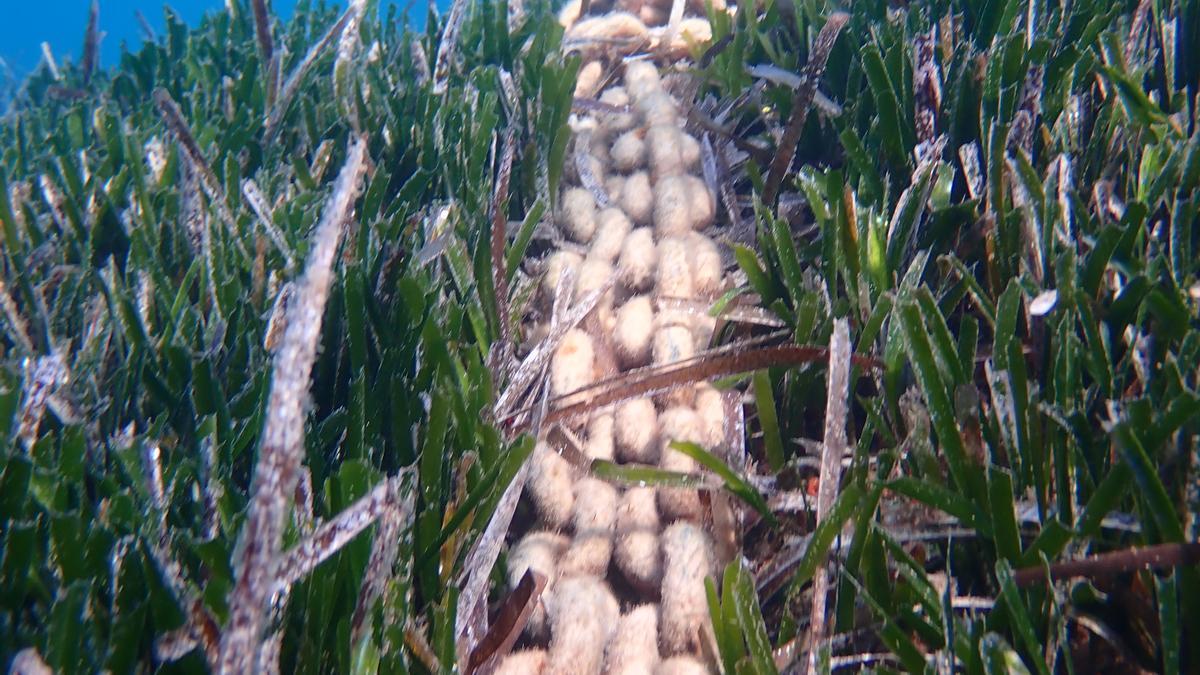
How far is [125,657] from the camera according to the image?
3.39ft

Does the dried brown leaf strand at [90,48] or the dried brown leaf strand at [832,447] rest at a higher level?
the dried brown leaf strand at [90,48]

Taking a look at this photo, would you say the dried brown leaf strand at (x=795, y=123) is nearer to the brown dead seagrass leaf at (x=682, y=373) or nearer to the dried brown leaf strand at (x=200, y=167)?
the brown dead seagrass leaf at (x=682, y=373)

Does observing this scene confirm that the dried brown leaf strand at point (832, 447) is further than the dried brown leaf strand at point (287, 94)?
No

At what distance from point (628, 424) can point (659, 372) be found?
14 cm

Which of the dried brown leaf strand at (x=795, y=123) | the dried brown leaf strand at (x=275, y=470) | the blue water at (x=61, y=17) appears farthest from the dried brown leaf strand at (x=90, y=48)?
the blue water at (x=61, y=17)

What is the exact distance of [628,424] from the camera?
1.67 m

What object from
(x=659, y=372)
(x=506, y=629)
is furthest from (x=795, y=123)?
(x=506, y=629)

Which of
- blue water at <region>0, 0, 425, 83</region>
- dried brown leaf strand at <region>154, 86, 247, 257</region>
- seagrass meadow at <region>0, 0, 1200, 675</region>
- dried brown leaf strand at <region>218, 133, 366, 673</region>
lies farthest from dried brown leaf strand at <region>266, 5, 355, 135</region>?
blue water at <region>0, 0, 425, 83</region>

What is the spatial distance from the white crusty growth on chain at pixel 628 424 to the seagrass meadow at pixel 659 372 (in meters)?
0.01

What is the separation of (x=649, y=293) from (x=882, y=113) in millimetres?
795

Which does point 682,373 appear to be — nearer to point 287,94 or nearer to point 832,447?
point 832,447

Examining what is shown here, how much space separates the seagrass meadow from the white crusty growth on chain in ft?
0.04

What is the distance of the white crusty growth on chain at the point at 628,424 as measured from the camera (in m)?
1.32

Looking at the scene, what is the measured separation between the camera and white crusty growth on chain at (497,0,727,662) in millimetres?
1319
